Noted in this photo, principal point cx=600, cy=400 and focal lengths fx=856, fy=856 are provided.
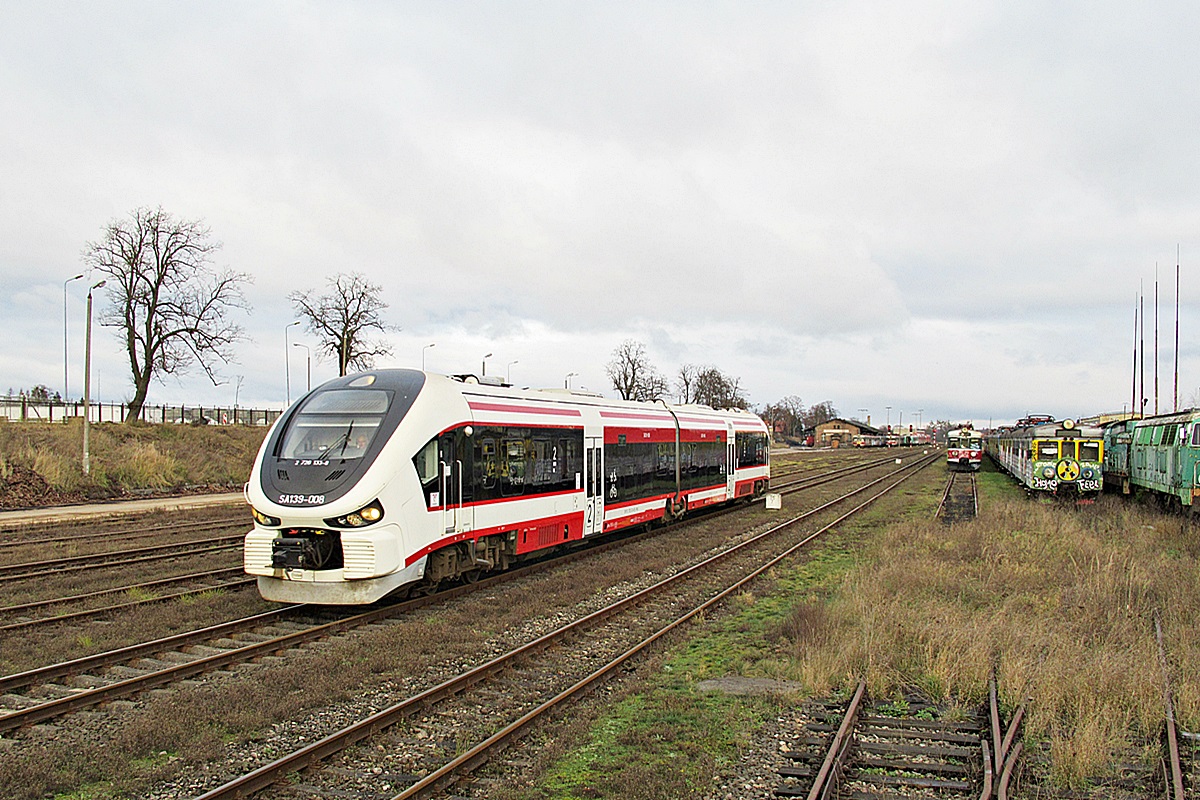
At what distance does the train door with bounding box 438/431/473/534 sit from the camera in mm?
12414

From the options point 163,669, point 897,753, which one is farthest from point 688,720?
point 163,669

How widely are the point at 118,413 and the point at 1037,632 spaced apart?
50.8m

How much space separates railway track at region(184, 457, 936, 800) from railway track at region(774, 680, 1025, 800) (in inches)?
91.2

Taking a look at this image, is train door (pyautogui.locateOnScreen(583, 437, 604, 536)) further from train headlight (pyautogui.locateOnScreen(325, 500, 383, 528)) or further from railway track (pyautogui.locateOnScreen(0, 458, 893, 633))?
train headlight (pyautogui.locateOnScreen(325, 500, 383, 528))

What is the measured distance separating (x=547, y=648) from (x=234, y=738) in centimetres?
389

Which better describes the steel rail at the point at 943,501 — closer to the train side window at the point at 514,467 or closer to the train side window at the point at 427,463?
the train side window at the point at 514,467

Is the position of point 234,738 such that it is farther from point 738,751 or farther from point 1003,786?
point 1003,786

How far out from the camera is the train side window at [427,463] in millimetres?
11844

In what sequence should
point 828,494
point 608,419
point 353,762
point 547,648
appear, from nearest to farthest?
1. point 353,762
2. point 547,648
3. point 608,419
4. point 828,494

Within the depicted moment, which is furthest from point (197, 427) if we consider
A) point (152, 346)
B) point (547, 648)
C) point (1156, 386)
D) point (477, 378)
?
point (1156, 386)

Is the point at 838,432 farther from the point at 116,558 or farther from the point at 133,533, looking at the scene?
the point at 116,558

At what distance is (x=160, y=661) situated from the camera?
9453mm

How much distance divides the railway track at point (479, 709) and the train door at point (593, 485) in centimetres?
386

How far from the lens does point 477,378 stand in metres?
14.7
